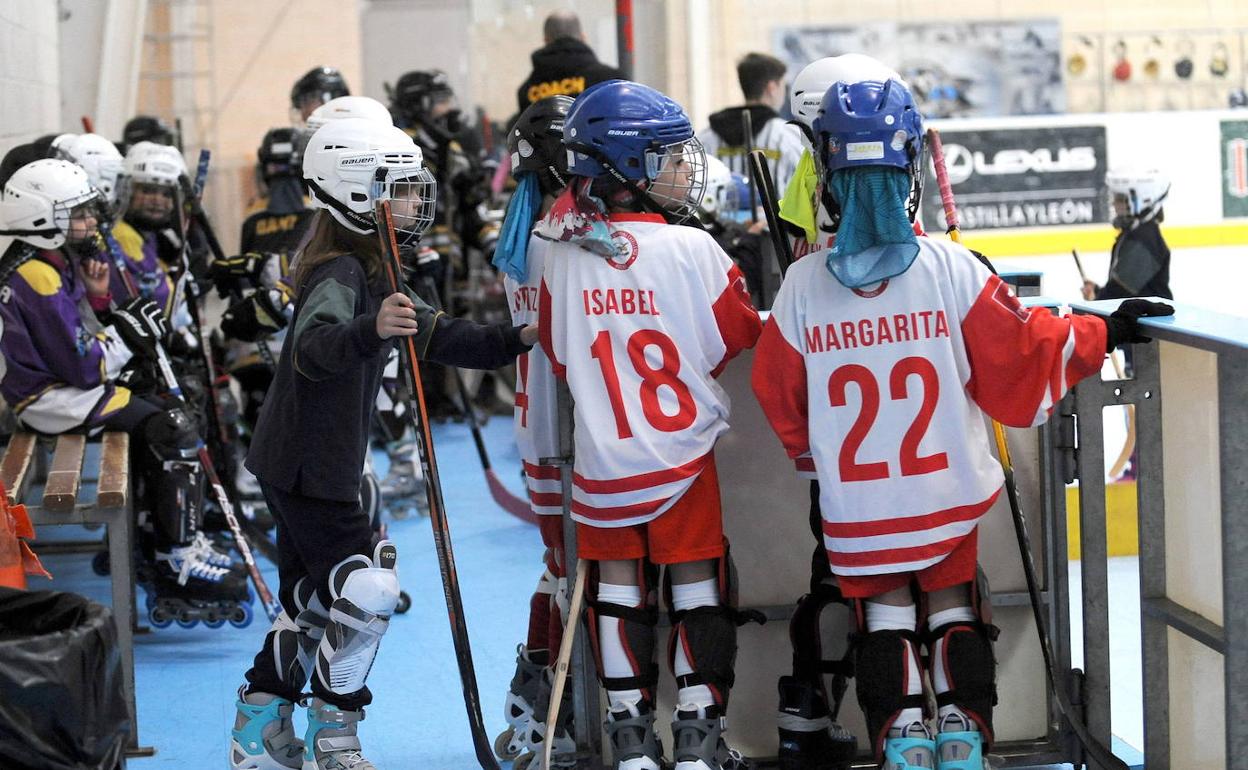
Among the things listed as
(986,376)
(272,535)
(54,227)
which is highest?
(54,227)

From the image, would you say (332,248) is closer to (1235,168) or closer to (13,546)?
(13,546)

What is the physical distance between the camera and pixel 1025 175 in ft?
25.3

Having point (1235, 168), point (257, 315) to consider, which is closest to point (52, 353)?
point (257, 315)

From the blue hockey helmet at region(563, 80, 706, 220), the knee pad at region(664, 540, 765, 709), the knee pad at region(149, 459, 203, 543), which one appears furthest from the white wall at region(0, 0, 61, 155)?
the knee pad at region(664, 540, 765, 709)

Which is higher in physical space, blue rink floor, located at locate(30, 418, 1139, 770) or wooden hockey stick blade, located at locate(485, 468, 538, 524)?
wooden hockey stick blade, located at locate(485, 468, 538, 524)

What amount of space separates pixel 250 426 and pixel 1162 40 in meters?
7.22

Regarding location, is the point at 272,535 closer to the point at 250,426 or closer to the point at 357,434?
the point at 250,426

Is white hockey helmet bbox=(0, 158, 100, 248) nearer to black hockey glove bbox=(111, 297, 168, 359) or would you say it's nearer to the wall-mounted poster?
black hockey glove bbox=(111, 297, 168, 359)

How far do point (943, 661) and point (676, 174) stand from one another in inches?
37.4

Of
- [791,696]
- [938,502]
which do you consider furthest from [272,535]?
[938,502]

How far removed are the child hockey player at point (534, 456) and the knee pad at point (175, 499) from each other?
1.45m

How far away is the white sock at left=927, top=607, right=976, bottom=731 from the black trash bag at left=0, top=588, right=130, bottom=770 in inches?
50.4

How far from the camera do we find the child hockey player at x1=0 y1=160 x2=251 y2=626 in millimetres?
4090

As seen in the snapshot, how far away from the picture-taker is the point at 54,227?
411 centimetres
